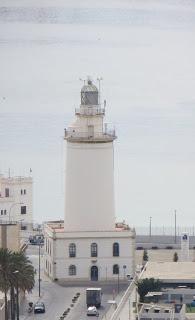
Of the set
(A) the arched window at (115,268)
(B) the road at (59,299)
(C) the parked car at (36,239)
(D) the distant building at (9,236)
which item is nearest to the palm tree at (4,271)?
(B) the road at (59,299)

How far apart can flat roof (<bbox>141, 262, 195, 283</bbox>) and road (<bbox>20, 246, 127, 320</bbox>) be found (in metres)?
0.91

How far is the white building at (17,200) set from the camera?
44125 mm

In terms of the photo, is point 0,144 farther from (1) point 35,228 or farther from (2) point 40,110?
(1) point 35,228

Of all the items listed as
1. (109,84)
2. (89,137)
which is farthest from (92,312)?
(109,84)

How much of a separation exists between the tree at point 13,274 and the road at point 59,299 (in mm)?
760

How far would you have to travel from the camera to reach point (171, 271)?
34.2m

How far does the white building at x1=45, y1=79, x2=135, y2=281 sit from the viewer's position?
38.2 m

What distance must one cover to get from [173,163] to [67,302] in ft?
81.0

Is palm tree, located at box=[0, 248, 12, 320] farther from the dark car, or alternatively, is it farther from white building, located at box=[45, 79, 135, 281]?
white building, located at box=[45, 79, 135, 281]

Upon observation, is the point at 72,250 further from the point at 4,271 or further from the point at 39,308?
the point at 4,271

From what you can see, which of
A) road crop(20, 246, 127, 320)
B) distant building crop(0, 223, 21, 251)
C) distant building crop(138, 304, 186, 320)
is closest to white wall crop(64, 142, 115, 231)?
road crop(20, 246, 127, 320)

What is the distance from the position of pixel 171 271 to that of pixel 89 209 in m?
5.01

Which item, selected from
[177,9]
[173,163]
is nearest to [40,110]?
[173,163]

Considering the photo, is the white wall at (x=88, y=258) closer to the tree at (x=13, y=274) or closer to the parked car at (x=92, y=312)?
the parked car at (x=92, y=312)
